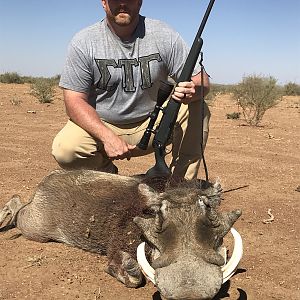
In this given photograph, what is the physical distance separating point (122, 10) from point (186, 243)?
303 cm

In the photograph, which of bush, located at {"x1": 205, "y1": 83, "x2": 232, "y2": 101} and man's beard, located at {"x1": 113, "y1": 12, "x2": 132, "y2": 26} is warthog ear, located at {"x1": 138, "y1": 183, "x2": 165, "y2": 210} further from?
bush, located at {"x1": 205, "y1": 83, "x2": 232, "y2": 101}

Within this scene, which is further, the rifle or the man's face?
the man's face

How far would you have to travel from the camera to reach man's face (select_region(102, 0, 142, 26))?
17.2ft

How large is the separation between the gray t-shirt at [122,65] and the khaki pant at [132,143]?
261 mm

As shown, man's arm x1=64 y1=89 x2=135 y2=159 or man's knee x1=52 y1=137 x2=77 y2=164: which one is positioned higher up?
man's arm x1=64 y1=89 x2=135 y2=159

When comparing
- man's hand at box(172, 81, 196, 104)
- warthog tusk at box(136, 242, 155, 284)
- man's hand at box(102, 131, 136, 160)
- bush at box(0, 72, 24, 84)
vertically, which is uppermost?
man's hand at box(172, 81, 196, 104)

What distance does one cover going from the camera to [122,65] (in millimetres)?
5320

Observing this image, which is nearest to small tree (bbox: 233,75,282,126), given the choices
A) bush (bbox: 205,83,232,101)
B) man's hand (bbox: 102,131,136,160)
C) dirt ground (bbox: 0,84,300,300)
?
dirt ground (bbox: 0,84,300,300)

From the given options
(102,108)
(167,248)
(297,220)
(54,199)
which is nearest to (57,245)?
(54,199)

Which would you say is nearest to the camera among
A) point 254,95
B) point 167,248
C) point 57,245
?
point 167,248

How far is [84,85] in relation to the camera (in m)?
5.36

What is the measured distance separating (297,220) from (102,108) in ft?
7.75

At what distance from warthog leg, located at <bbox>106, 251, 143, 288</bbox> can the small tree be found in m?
12.1

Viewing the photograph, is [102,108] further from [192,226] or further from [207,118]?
[192,226]
